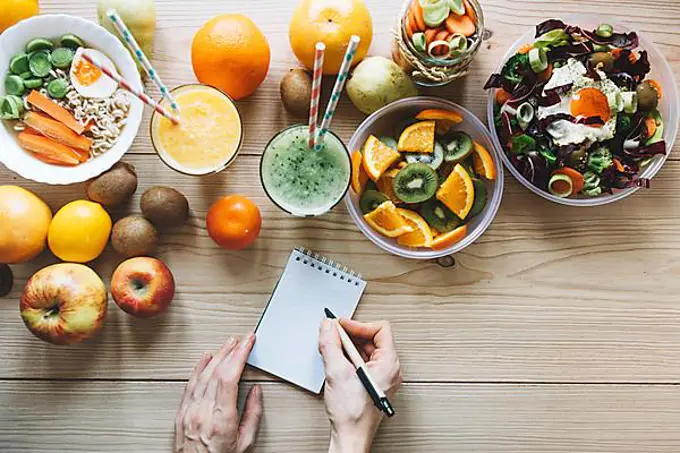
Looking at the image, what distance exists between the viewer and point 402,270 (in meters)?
1.10

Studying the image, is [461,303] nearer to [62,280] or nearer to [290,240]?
[290,240]

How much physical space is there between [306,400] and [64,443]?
1.28 feet

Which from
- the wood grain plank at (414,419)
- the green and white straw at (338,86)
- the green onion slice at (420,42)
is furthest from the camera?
the wood grain plank at (414,419)

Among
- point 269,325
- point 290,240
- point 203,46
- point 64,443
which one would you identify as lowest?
point 64,443

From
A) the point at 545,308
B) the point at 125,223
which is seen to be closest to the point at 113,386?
the point at 125,223

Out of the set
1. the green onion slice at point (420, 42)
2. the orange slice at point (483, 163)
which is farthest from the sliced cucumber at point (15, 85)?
the orange slice at point (483, 163)

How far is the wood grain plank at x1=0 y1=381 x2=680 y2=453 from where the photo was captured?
3.54ft

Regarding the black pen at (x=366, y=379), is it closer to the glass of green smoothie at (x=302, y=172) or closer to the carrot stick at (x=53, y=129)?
the glass of green smoothie at (x=302, y=172)

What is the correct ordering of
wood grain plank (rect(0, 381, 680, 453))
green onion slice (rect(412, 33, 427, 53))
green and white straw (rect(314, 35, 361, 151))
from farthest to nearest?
wood grain plank (rect(0, 381, 680, 453))
green onion slice (rect(412, 33, 427, 53))
green and white straw (rect(314, 35, 361, 151))

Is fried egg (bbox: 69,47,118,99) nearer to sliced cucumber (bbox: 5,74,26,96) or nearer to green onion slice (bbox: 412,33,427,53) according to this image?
sliced cucumber (bbox: 5,74,26,96)

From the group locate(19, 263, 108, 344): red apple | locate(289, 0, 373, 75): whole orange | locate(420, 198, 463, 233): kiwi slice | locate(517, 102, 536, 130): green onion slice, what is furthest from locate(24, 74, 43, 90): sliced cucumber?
locate(517, 102, 536, 130): green onion slice

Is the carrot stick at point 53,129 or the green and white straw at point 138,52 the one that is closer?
the green and white straw at point 138,52

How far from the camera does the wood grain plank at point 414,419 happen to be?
108 cm

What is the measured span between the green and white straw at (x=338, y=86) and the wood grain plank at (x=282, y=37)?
14 centimetres
